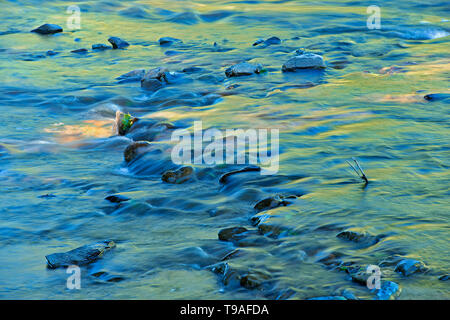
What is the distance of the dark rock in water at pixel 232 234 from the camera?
110 inches

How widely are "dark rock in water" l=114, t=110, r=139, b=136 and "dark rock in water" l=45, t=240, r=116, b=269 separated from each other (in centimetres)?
236

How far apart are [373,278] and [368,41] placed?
607 centimetres

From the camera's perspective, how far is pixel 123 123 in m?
5.00

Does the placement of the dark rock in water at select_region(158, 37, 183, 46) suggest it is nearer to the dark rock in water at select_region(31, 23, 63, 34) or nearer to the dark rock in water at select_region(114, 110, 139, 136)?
the dark rock in water at select_region(31, 23, 63, 34)

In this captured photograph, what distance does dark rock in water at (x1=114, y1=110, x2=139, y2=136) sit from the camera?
4.99 m

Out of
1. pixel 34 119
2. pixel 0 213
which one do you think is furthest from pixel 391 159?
pixel 34 119

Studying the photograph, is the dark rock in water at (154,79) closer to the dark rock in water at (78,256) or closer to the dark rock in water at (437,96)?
the dark rock in water at (437,96)

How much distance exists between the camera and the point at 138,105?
581 centimetres

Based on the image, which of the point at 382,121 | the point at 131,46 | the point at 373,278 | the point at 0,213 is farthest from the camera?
the point at 131,46

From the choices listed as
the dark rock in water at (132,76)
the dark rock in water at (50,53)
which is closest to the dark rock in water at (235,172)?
the dark rock in water at (132,76)

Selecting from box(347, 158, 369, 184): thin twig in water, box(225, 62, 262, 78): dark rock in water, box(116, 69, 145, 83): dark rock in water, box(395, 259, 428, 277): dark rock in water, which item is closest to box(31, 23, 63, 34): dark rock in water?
box(116, 69, 145, 83): dark rock in water

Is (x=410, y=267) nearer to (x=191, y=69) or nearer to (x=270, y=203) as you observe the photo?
(x=270, y=203)

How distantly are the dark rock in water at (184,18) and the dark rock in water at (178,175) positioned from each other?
6.92 meters
